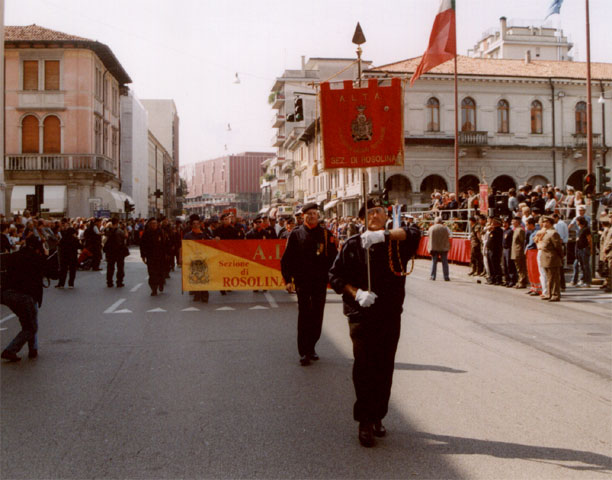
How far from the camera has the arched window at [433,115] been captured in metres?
44.6

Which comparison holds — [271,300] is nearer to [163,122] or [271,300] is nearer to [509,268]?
[509,268]

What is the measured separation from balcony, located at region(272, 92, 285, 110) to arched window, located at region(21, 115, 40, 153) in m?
39.8

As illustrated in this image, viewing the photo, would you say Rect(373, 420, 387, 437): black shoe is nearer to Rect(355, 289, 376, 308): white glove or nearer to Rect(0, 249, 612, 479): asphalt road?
Rect(0, 249, 612, 479): asphalt road

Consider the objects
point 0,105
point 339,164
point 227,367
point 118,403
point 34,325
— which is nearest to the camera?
point 118,403

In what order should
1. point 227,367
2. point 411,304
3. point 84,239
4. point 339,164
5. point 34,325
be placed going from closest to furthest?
1. point 339,164
2. point 227,367
3. point 34,325
4. point 411,304
5. point 84,239

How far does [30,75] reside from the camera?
144 feet

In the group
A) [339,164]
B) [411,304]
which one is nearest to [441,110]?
[411,304]

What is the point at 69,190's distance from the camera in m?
43.3

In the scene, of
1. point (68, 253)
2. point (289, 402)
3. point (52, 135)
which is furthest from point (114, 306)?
point (52, 135)

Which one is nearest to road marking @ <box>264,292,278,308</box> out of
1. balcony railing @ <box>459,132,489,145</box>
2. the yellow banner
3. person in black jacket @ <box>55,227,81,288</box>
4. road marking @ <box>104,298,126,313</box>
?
the yellow banner

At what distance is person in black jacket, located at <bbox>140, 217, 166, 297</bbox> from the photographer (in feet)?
50.6

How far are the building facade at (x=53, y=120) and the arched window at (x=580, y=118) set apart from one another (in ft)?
109

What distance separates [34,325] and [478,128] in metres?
41.4

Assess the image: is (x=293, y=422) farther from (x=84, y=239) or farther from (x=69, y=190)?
(x=69, y=190)
